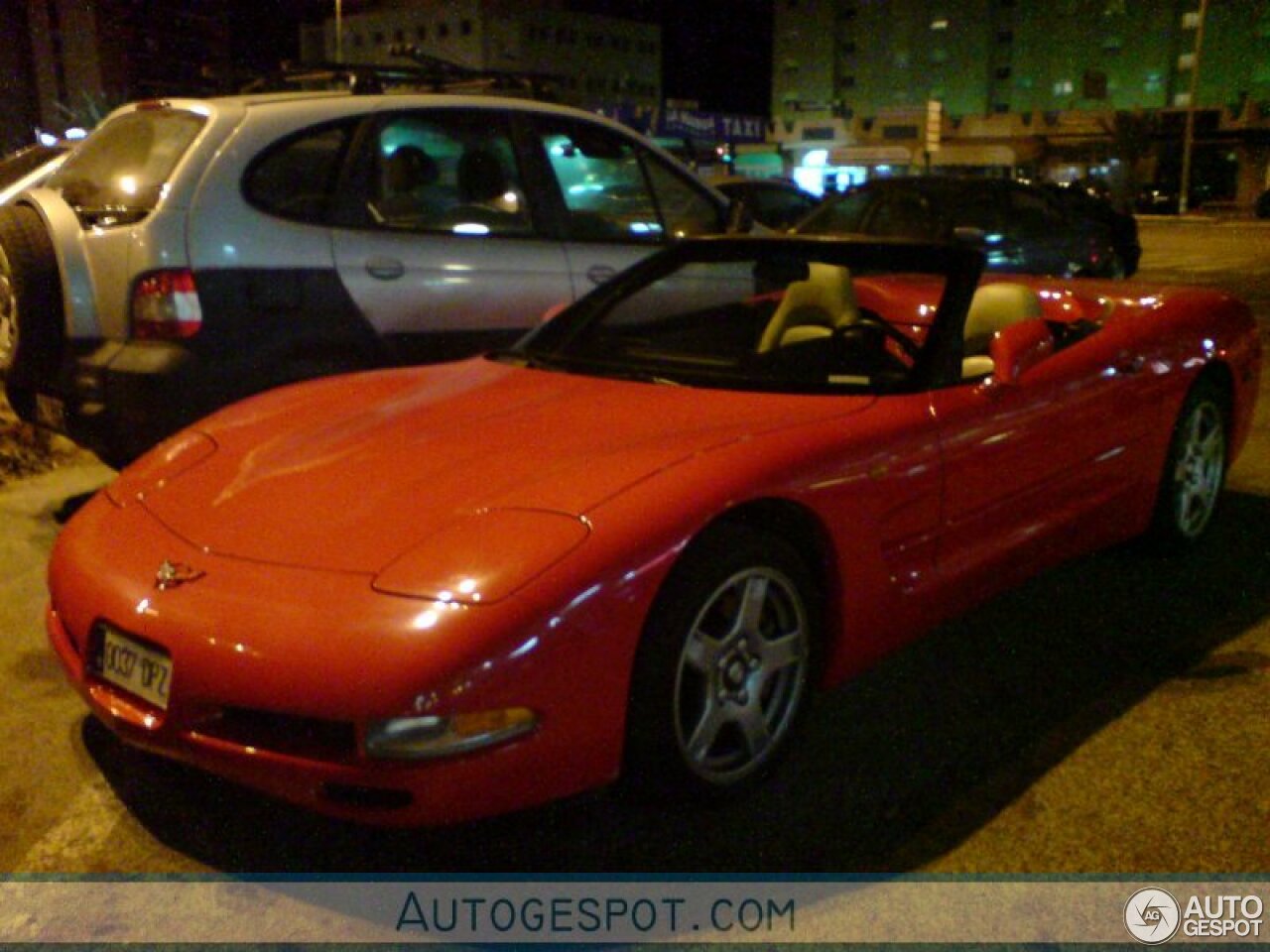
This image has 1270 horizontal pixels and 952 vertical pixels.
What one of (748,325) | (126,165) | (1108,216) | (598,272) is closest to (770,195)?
(1108,216)

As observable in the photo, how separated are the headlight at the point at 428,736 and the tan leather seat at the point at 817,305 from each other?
191 cm

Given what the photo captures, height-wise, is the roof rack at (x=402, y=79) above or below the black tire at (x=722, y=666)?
above

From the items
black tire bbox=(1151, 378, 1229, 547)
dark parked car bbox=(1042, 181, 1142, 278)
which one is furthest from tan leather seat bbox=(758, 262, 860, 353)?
dark parked car bbox=(1042, 181, 1142, 278)

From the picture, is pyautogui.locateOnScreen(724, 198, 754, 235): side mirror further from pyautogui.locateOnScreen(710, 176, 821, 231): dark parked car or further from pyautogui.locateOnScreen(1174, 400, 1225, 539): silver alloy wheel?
pyautogui.locateOnScreen(710, 176, 821, 231): dark parked car

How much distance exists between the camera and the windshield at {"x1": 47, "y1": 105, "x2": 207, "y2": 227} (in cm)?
445

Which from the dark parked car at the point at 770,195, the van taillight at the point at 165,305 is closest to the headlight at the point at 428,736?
the van taillight at the point at 165,305

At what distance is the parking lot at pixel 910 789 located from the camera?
262 centimetres

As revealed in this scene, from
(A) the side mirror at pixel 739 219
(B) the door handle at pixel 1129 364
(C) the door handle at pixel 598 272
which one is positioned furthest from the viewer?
(A) the side mirror at pixel 739 219

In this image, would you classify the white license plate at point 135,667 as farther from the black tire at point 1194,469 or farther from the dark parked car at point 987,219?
the dark parked car at point 987,219

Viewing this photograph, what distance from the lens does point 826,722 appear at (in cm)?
329

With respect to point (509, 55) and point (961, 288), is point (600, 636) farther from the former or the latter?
point (509, 55)

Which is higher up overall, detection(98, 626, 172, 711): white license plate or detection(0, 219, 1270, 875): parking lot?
detection(98, 626, 172, 711): white license plate

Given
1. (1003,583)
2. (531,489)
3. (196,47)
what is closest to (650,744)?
(531,489)

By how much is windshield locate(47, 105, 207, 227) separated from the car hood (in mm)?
1298
